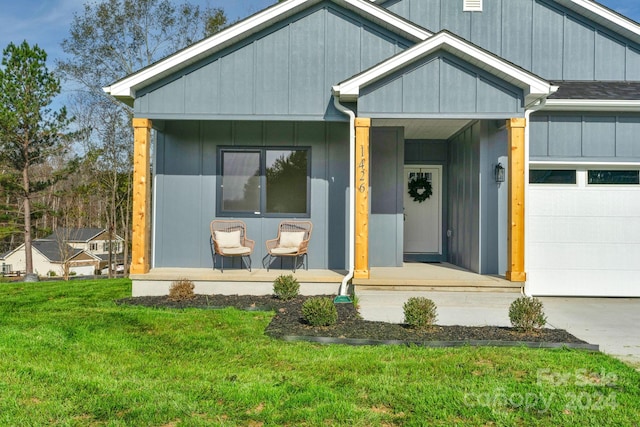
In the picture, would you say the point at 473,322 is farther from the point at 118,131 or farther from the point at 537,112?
the point at 118,131

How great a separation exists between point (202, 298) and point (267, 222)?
74.9 inches

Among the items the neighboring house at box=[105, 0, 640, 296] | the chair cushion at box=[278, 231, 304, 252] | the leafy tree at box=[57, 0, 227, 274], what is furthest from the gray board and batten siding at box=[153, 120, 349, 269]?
the leafy tree at box=[57, 0, 227, 274]

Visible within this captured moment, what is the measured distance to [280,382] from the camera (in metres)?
3.53

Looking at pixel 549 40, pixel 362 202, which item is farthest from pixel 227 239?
pixel 549 40

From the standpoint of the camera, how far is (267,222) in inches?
322

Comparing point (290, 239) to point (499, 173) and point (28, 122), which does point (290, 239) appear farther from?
point (28, 122)

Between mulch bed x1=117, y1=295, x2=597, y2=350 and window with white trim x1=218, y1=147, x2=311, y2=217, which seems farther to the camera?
window with white trim x1=218, y1=147, x2=311, y2=217

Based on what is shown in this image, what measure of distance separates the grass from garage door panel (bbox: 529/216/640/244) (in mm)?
3485

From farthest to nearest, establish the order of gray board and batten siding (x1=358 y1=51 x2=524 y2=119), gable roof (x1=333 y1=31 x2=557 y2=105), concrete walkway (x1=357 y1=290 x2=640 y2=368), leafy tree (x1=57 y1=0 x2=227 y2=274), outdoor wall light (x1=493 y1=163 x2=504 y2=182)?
leafy tree (x1=57 y1=0 x2=227 y2=274) → outdoor wall light (x1=493 y1=163 x2=504 y2=182) → gray board and batten siding (x1=358 y1=51 x2=524 y2=119) → gable roof (x1=333 y1=31 x2=557 y2=105) → concrete walkway (x1=357 y1=290 x2=640 y2=368)

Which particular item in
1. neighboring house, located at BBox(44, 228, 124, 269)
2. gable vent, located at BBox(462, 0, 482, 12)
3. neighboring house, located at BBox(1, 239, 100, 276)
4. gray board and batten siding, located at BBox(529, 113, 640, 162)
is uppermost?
gable vent, located at BBox(462, 0, 482, 12)

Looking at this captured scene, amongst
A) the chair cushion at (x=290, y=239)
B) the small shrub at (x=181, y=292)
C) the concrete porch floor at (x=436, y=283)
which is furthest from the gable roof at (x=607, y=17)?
the small shrub at (x=181, y=292)

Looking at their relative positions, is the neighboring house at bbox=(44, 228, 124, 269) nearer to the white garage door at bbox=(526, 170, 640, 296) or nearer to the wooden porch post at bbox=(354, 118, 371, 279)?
the wooden porch post at bbox=(354, 118, 371, 279)

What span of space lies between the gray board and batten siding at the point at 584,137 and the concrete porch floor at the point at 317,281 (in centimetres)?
220

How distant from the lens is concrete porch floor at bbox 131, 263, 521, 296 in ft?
21.6
